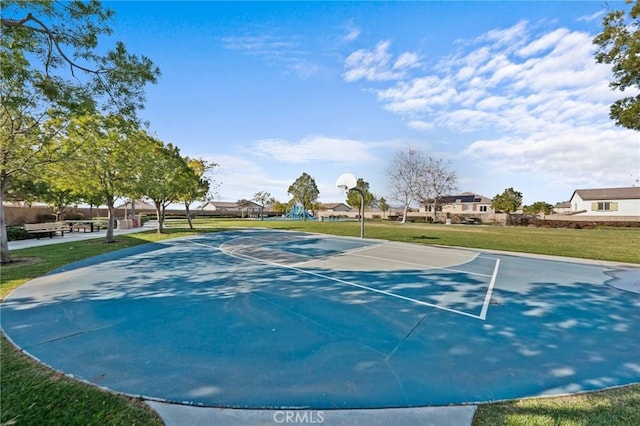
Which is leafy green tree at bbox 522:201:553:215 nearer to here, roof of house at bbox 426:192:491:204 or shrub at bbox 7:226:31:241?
roof of house at bbox 426:192:491:204

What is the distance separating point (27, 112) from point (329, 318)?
10272 millimetres

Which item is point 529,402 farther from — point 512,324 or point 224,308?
point 224,308

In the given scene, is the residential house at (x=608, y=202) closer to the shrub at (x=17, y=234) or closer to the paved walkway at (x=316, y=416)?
the paved walkway at (x=316, y=416)

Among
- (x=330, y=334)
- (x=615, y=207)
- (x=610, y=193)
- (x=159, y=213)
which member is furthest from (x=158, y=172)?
(x=610, y=193)

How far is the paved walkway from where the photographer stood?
2.47 meters

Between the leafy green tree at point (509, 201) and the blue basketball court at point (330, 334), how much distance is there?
42.3m

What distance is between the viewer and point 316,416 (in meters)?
2.57

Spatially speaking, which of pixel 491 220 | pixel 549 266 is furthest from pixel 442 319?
pixel 491 220

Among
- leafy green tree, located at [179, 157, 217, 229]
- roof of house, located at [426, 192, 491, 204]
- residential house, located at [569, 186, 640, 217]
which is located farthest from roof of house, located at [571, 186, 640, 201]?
leafy green tree, located at [179, 157, 217, 229]

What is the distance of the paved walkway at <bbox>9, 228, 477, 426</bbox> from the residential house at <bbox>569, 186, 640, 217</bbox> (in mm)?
61233

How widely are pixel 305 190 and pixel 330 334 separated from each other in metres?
70.1

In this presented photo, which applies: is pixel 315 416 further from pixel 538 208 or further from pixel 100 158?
pixel 538 208

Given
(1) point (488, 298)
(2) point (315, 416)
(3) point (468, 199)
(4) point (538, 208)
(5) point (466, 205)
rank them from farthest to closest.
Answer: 1. (3) point (468, 199)
2. (5) point (466, 205)
3. (4) point (538, 208)
4. (1) point (488, 298)
5. (2) point (315, 416)

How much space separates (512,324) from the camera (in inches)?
187
